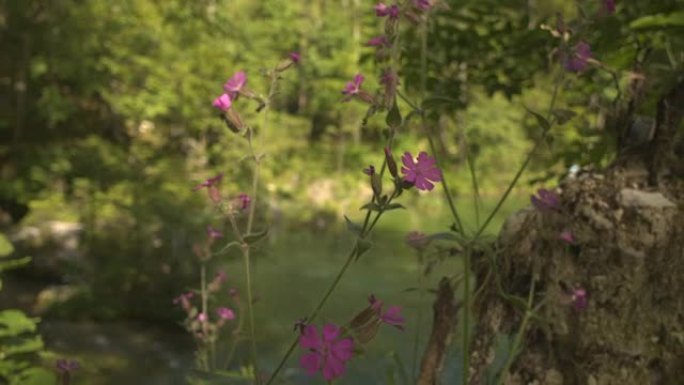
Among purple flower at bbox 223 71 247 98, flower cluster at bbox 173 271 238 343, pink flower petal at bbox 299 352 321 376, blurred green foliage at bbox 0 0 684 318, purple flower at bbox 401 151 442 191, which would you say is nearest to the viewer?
pink flower petal at bbox 299 352 321 376

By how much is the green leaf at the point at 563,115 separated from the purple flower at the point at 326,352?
28.3 inches

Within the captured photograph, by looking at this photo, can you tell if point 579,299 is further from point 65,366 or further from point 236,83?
point 65,366

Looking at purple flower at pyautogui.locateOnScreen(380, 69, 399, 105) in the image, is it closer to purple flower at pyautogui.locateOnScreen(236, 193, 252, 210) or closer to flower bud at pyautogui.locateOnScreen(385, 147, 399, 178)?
flower bud at pyautogui.locateOnScreen(385, 147, 399, 178)

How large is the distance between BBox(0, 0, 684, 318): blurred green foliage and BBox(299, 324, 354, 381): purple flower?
48 cm

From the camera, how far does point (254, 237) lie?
49.7 inches

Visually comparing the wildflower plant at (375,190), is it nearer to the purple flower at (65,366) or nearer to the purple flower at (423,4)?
the purple flower at (423,4)

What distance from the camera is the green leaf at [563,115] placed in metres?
1.46

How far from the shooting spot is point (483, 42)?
136 inches

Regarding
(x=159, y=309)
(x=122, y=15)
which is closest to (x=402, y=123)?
(x=159, y=309)

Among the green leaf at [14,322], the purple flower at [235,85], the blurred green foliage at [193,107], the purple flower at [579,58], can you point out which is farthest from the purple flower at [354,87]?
the green leaf at [14,322]

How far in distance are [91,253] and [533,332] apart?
24.4 ft

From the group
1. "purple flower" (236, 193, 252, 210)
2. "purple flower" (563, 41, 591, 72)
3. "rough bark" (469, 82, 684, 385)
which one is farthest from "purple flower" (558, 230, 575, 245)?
"purple flower" (236, 193, 252, 210)

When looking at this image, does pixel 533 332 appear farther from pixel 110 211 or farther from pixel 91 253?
pixel 110 211

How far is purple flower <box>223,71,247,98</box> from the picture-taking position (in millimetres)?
1438
